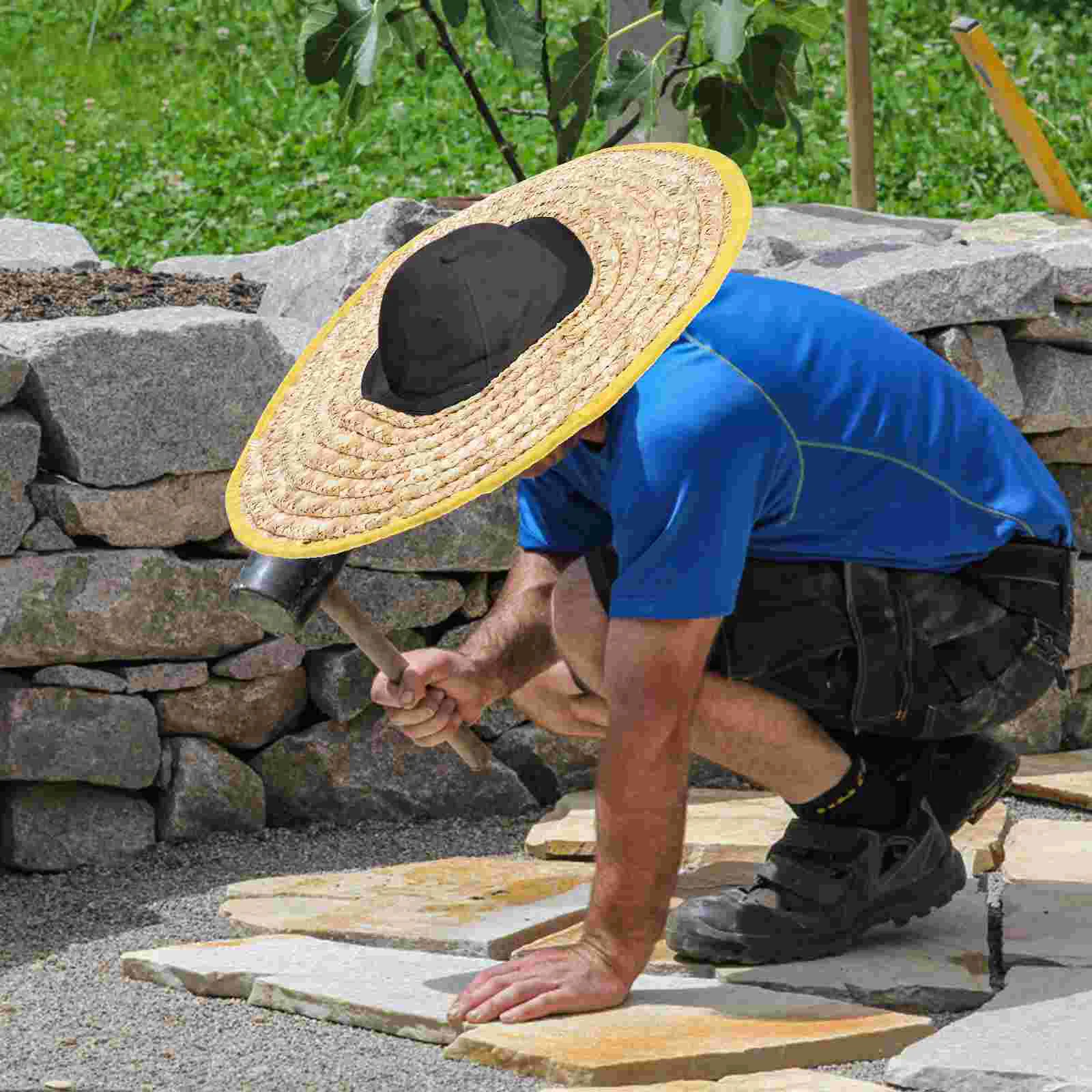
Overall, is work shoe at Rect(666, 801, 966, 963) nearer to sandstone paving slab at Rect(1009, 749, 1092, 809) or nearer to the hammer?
the hammer

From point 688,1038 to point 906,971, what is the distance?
1.67ft

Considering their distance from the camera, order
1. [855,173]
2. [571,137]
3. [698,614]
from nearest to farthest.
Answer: [698,614], [571,137], [855,173]

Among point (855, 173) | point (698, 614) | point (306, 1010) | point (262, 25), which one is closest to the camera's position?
point (698, 614)

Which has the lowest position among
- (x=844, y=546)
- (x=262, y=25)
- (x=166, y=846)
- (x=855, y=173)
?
(x=166, y=846)

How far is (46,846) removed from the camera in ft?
12.1

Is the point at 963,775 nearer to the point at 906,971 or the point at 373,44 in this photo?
the point at 906,971

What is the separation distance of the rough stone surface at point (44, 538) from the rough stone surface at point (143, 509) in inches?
0.5

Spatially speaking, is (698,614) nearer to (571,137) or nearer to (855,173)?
(571,137)

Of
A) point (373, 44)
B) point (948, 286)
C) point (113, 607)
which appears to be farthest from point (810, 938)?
point (373, 44)

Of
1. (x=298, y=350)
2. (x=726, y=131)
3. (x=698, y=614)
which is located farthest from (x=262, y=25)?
(x=698, y=614)

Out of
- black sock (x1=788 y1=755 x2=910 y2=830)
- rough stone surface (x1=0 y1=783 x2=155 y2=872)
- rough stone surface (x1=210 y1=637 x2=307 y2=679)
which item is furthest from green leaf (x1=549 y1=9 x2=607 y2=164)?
black sock (x1=788 y1=755 x2=910 y2=830)

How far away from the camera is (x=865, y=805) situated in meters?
3.14

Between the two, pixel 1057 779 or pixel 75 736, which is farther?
pixel 1057 779

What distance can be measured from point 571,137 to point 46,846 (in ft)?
6.65
